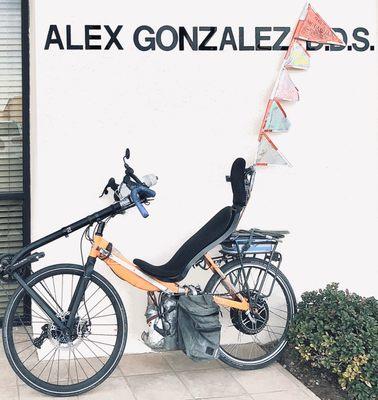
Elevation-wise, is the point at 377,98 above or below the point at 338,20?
below

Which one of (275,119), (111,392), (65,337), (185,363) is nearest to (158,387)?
(111,392)

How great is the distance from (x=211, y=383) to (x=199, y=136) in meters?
1.59

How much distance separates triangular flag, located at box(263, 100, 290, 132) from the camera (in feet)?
15.3

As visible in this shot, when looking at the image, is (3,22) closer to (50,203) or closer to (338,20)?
(50,203)

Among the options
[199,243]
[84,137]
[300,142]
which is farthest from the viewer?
[300,142]

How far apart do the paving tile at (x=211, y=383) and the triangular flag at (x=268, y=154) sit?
140 centimetres

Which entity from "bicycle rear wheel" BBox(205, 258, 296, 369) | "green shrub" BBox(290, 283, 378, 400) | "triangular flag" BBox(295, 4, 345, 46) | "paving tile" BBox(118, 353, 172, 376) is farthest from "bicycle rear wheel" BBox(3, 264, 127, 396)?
"triangular flag" BBox(295, 4, 345, 46)

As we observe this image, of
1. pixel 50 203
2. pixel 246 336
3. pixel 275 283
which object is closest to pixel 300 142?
pixel 275 283

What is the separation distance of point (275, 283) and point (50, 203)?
62.8 inches

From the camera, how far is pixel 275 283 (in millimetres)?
4762

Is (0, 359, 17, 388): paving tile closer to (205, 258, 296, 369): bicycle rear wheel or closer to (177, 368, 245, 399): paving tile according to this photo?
(177, 368, 245, 399): paving tile

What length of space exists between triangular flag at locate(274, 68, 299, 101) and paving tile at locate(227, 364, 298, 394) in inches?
70.2

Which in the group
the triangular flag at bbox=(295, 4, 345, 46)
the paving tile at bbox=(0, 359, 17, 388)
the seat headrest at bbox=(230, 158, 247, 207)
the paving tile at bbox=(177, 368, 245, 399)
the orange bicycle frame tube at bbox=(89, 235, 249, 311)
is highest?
the triangular flag at bbox=(295, 4, 345, 46)

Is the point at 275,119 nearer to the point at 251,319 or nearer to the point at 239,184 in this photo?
the point at 239,184
